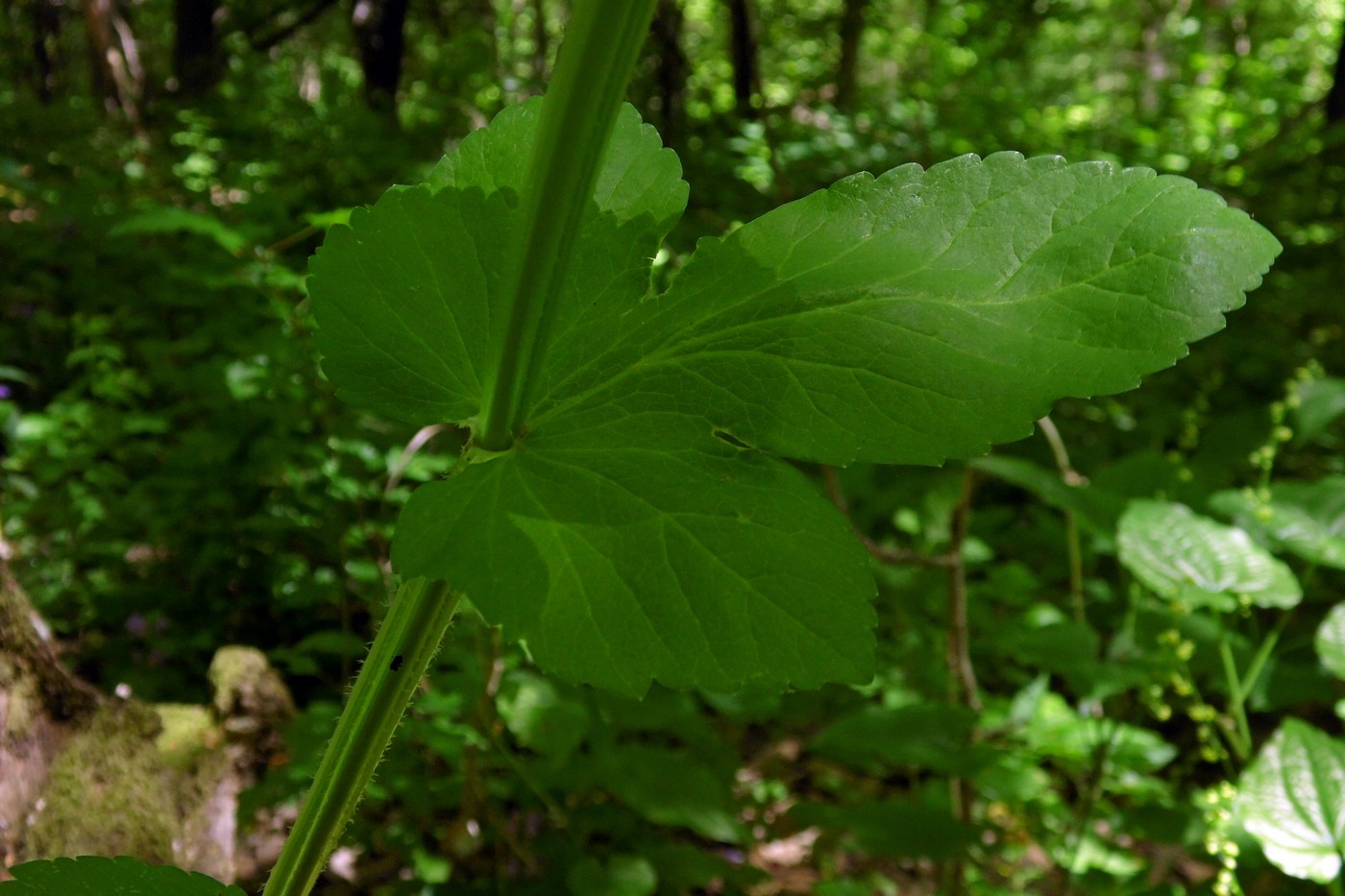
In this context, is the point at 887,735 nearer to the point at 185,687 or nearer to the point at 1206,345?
the point at 185,687

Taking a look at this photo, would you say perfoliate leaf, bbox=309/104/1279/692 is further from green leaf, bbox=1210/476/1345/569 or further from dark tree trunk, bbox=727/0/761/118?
dark tree trunk, bbox=727/0/761/118

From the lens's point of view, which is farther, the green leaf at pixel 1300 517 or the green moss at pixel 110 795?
the green leaf at pixel 1300 517

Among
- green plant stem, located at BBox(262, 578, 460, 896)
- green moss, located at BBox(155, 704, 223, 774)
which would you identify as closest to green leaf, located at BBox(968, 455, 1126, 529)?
green moss, located at BBox(155, 704, 223, 774)

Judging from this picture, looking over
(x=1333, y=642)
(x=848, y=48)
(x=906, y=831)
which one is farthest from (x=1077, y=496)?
(x=848, y=48)

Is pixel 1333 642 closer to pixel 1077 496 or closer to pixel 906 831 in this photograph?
pixel 1077 496

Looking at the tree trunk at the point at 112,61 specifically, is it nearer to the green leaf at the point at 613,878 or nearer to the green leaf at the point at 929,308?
the green leaf at the point at 613,878

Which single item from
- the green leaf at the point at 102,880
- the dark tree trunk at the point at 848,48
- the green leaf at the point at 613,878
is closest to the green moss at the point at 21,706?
the green leaf at the point at 102,880
